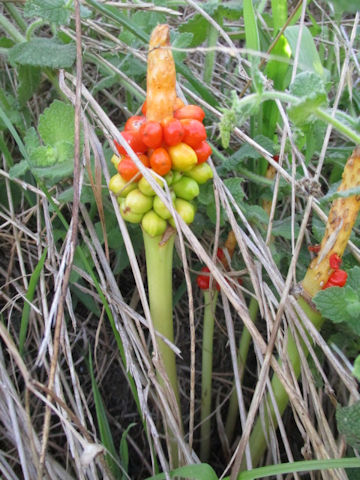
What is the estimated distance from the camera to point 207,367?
1.79 meters

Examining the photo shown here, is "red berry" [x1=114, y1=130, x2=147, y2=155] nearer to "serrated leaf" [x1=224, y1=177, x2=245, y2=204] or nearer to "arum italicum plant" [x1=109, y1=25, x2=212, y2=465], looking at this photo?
"arum italicum plant" [x1=109, y1=25, x2=212, y2=465]

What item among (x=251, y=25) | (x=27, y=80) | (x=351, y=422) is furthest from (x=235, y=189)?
(x=27, y=80)

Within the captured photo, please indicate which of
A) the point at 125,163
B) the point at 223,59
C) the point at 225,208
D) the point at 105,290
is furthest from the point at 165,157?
the point at 223,59

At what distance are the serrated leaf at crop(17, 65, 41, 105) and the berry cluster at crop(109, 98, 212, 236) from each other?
2.29 ft

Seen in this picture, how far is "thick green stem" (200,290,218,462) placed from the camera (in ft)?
5.63

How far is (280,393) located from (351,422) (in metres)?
0.29

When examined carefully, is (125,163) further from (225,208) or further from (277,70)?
(277,70)

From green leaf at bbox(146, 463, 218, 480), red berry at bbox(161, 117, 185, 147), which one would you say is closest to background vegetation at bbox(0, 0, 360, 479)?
green leaf at bbox(146, 463, 218, 480)

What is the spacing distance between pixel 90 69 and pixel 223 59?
77 centimetres

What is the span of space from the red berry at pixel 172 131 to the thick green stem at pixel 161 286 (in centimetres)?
31

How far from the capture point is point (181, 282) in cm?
218

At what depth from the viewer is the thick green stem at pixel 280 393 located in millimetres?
1433

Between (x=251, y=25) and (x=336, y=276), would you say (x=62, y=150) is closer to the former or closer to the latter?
(x=251, y=25)

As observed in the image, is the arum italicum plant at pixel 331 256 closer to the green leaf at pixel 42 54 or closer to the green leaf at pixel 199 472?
the green leaf at pixel 199 472
